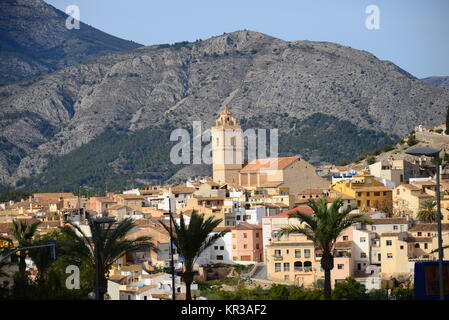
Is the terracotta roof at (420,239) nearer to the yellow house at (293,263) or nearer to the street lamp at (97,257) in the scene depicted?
the yellow house at (293,263)

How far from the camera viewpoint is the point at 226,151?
4481 inches

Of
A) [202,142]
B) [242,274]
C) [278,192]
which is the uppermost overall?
[202,142]

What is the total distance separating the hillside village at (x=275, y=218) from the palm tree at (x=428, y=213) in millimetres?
145

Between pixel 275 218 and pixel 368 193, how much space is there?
1624cm

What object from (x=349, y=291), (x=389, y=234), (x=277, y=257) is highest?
(x=389, y=234)

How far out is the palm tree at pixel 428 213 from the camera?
70.9m

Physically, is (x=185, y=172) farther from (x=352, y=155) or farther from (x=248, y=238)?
(x=248, y=238)

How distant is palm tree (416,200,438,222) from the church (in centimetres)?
2173

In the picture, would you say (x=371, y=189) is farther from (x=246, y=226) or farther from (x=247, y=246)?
(x=247, y=246)

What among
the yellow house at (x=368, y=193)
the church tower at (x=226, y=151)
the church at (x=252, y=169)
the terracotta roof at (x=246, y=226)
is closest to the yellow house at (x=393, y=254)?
the terracotta roof at (x=246, y=226)

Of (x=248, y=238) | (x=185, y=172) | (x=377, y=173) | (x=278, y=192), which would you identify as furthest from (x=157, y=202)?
(x=185, y=172)

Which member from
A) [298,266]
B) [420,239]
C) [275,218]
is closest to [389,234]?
[420,239]
